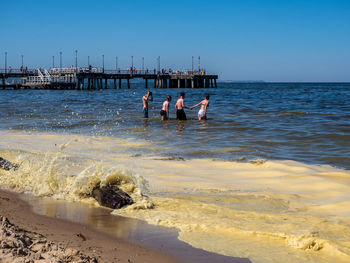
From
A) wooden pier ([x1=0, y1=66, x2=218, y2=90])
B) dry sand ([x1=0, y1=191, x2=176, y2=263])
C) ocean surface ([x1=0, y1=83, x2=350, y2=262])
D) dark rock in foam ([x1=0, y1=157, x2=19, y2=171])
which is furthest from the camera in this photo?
wooden pier ([x1=0, y1=66, x2=218, y2=90])

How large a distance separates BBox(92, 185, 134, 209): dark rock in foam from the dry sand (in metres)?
0.82

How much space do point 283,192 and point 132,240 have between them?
3.29 metres

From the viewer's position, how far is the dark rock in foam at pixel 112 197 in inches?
211

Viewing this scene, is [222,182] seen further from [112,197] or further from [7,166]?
[7,166]

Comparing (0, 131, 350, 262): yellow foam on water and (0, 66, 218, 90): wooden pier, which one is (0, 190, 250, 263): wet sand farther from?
(0, 66, 218, 90): wooden pier

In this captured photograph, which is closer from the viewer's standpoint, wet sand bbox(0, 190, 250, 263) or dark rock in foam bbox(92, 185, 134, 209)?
wet sand bbox(0, 190, 250, 263)

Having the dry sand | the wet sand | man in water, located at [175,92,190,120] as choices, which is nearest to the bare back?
man in water, located at [175,92,190,120]

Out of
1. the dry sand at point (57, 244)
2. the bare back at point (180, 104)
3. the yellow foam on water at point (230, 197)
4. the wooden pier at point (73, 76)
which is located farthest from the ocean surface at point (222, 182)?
the wooden pier at point (73, 76)

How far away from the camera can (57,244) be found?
3576 millimetres

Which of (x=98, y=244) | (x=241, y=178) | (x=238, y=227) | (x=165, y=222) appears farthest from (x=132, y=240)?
(x=241, y=178)

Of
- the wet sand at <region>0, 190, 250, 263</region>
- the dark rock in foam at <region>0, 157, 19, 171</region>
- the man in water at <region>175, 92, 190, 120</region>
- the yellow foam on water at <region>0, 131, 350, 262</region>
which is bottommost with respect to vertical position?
the yellow foam on water at <region>0, 131, 350, 262</region>

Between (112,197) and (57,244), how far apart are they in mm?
1881

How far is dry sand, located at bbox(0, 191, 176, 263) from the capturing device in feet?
10.5

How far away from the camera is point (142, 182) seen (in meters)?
6.03
